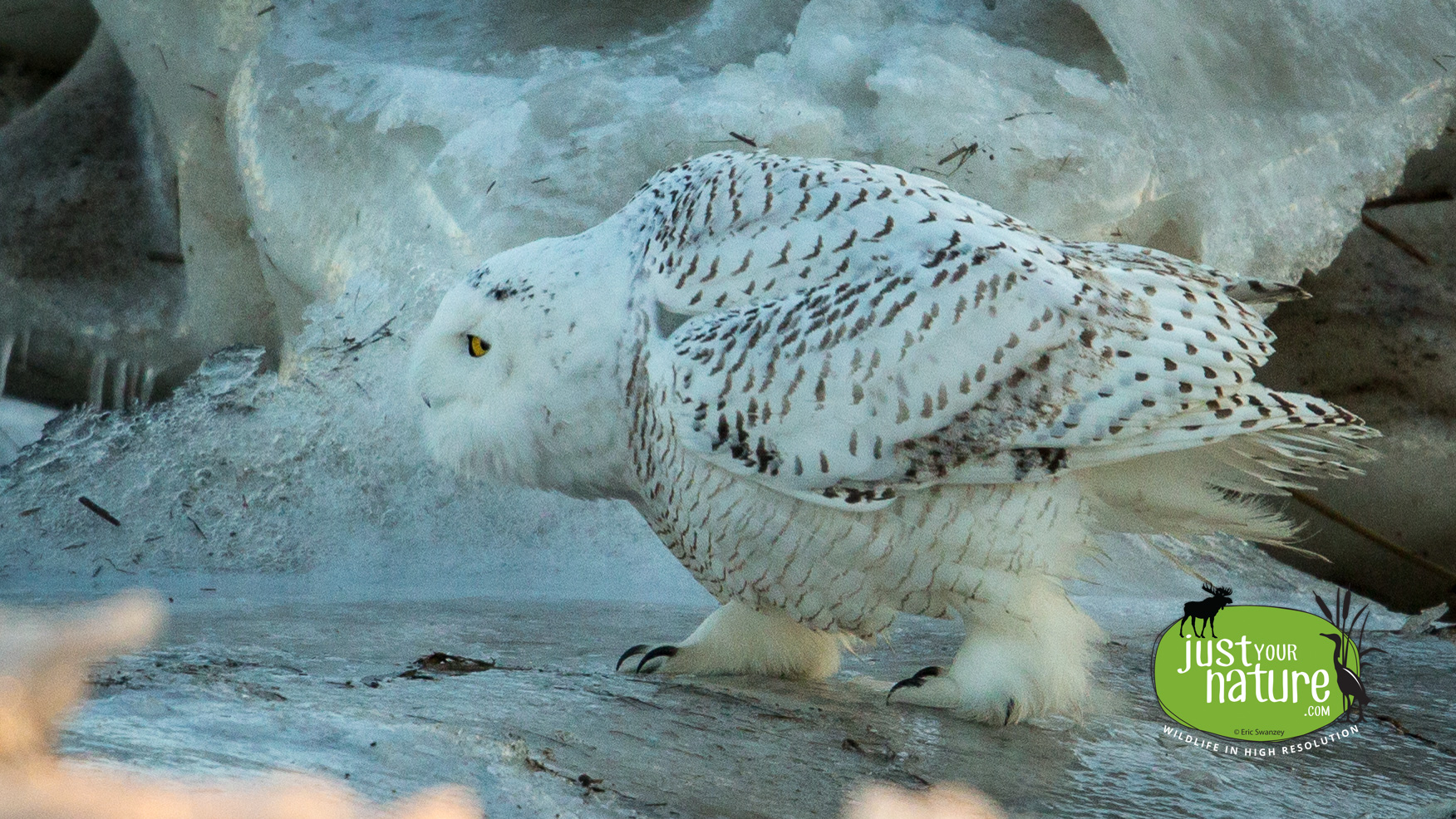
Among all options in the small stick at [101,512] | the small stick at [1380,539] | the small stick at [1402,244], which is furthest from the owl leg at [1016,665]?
the small stick at [1402,244]

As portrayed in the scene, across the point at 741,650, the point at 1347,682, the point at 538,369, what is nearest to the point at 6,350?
the point at 538,369

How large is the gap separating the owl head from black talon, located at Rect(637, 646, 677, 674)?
1.20 feet

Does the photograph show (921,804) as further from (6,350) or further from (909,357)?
(6,350)

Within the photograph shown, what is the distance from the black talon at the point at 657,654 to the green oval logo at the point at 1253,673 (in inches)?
41.0

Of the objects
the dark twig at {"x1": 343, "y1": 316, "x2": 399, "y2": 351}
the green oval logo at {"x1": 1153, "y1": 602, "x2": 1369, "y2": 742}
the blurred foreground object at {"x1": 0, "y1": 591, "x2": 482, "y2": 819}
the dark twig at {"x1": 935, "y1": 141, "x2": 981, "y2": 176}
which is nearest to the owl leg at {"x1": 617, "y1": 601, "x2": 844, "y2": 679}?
the green oval logo at {"x1": 1153, "y1": 602, "x2": 1369, "y2": 742}

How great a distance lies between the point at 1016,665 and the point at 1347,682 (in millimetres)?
792

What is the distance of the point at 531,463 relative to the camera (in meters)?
2.62

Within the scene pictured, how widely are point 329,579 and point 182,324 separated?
3.10 metres

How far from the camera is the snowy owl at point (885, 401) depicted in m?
2.28

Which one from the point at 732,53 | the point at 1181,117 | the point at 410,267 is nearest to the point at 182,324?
the point at 410,267

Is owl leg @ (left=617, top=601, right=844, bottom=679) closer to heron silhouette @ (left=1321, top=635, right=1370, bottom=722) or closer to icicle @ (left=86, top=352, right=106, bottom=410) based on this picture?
heron silhouette @ (left=1321, top=635, right=1370, bottom=722)

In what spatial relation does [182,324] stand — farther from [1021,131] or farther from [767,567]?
[767,567]

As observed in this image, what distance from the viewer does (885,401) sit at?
7.50 ft

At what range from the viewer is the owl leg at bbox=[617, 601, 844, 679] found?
2771 mm
